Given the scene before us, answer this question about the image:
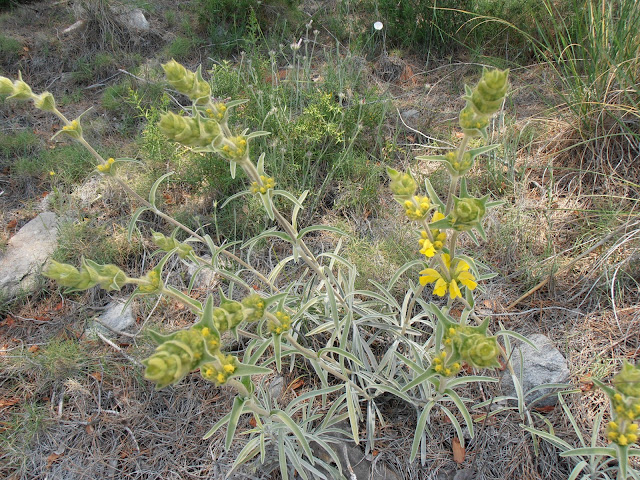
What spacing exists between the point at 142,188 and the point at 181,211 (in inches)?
15.2

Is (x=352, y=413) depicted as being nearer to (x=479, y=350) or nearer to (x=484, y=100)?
(x=479, y=350)

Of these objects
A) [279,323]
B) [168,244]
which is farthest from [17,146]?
[279,323]

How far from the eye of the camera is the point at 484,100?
1500 mm

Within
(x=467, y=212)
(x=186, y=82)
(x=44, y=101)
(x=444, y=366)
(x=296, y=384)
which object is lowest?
(x=296, y=384)

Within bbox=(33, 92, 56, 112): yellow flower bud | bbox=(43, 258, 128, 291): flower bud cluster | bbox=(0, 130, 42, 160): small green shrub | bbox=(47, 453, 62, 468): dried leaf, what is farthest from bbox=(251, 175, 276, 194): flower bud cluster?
bbox=(0, 130, 42, 160): small green shrub

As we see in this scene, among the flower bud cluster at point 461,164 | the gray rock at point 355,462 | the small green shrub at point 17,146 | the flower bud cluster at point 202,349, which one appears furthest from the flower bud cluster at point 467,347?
the small green shrub at point 17,146

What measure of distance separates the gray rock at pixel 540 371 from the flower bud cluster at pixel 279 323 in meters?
1.27

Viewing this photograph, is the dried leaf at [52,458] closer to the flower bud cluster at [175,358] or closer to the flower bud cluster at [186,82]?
the flower bud cluster at [175,358]

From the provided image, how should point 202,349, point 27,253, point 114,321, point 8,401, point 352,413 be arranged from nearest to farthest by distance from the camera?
point 202,349 < point 352,413 < point 8,401 < point 114,321 < point 27,253

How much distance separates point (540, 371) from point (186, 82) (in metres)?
2.19

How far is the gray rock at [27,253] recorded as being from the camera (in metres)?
3.04

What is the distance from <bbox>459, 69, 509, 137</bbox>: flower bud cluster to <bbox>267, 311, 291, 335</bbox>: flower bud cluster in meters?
0.99

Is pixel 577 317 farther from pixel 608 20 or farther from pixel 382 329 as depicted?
pixel 608 20

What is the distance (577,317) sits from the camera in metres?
2.55
